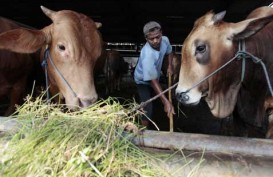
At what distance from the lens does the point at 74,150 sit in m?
1.91

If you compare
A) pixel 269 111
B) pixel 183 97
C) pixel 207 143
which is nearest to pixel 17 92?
pixel 183 97

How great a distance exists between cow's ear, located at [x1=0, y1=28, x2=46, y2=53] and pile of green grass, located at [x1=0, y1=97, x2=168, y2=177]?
1499 millimetres

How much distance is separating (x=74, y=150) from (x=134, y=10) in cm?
718

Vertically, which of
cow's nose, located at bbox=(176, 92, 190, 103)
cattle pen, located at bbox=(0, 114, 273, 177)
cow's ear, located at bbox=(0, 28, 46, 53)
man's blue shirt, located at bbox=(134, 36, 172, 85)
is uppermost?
cow's ear, located at bbox=(0, 28, 46, 53)

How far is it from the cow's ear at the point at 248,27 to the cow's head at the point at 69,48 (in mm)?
1325

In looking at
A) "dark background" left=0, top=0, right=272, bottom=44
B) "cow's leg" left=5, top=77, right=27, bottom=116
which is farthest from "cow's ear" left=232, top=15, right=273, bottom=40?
"dark background" left=0, top=0, right=272, bottom=44

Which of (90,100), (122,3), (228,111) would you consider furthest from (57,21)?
(122,3)

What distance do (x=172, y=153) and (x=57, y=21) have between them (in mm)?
2249

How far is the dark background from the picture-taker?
8156 millimetres

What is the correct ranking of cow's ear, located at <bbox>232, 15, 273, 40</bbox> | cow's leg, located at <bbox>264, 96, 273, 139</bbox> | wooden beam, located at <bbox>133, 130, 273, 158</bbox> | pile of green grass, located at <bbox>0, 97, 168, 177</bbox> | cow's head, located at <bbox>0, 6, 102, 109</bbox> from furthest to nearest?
cow's leg, located at <bbox>264, 96, 273, 139</bbox>
cow's head, located at <bbox>0, 6, 102, 109</bbox>
cow's ear, located at <bbox>232, 15, 273, 40</bbox>
wooden beam, located at <bbox>133, 130, 273, 158</bbox>
pile of green grass, located at <bbox>0, 97, 168, 177</bbox>

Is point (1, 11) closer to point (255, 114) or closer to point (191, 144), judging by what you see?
point (255, 114)

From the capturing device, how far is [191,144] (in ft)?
7.16

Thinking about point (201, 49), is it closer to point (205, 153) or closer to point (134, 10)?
point (205, 153)

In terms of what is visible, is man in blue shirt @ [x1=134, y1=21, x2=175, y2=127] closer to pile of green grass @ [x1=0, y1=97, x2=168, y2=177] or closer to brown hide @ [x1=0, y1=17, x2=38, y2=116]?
brown hide @ [x1=0, y1=17, x2=38, y2=116]
